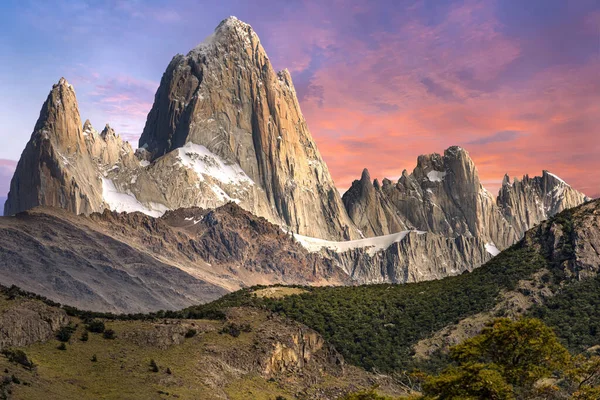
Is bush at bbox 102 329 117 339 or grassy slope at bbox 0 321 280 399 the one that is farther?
bush at bbox 102 329 117 339

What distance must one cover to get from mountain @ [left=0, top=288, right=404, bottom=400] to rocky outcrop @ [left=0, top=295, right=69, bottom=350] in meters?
0.13

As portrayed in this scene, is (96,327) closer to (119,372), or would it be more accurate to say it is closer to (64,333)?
(64,333)

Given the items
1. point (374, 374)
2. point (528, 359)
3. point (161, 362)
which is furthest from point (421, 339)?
point (528, 359)

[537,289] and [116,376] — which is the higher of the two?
[537,289]

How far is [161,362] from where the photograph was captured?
101625 mm

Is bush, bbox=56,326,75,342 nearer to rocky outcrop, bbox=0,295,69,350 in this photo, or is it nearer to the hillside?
rocky outcrop, bbox=0,295,69,350

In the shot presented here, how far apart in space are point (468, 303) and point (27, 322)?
311 ft

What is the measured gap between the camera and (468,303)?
518 feet

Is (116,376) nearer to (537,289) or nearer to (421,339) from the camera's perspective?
(421,339)

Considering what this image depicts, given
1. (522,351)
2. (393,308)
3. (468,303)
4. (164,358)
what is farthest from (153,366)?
(468,303)

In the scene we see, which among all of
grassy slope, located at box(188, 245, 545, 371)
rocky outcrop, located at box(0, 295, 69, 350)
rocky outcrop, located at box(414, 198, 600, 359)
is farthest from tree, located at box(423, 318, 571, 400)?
rocky outcrop, located at box(414, 198, 600, 359)

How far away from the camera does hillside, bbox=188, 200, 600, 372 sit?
143625 mm

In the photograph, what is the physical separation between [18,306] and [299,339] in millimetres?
47695

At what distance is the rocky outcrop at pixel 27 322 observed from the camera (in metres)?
91.8
